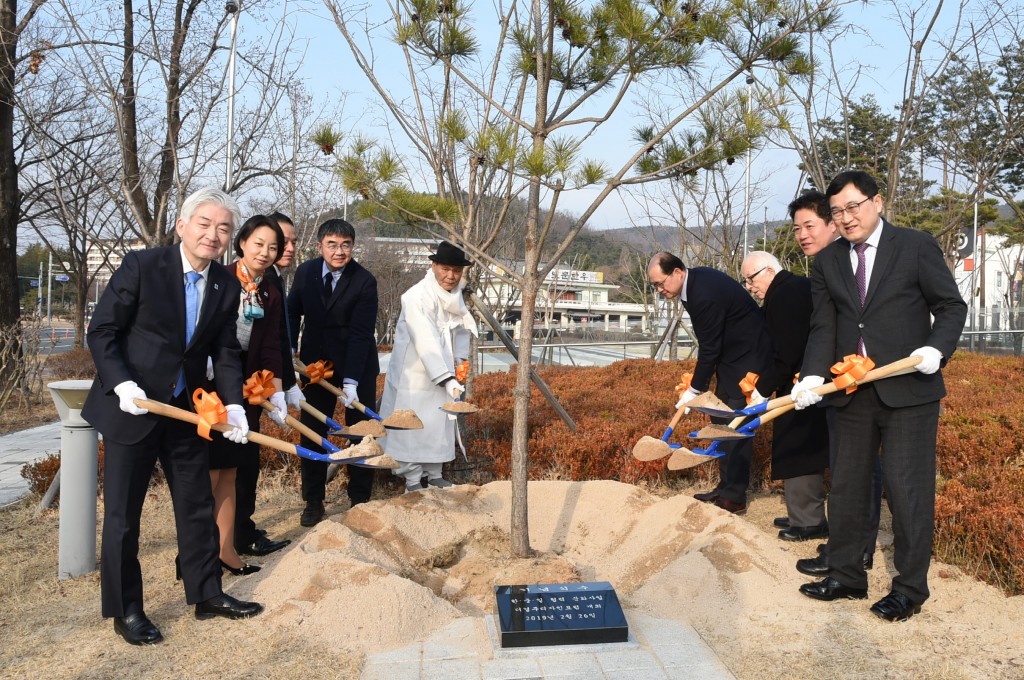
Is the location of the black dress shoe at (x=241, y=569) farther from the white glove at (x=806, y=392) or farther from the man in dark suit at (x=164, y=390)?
the white glove at (x=806, y=392)

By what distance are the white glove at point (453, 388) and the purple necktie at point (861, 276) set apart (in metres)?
2.30

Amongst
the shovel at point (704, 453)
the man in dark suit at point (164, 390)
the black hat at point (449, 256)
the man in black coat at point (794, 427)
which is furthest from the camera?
the black hat at point (449, 256)

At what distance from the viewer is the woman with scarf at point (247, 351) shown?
12.5 feet

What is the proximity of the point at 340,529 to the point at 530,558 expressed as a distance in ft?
3.15

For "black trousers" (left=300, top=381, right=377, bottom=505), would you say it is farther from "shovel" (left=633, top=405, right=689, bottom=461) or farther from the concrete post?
"shovel" (left=633, top=405, right=689, bottom=461)

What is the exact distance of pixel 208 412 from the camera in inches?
123

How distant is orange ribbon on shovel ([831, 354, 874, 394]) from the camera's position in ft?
10.6

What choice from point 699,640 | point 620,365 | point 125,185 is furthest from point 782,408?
point 620,365

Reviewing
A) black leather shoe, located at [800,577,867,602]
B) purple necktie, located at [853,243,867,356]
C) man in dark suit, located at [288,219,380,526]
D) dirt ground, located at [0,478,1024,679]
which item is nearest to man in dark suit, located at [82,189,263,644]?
dirt ground, located at [0,478,1024,679]

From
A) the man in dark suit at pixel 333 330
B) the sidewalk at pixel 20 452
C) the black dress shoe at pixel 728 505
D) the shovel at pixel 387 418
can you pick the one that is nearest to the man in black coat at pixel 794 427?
the black dress shoe at pixel 728 505

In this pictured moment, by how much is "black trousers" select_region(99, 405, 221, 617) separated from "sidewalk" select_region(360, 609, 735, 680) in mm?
909

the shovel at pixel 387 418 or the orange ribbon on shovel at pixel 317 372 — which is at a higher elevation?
the orange ribbon on shovel at pixel 317 372

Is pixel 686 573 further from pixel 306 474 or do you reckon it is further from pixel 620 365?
pixel 620 365

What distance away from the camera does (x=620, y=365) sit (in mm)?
10312
